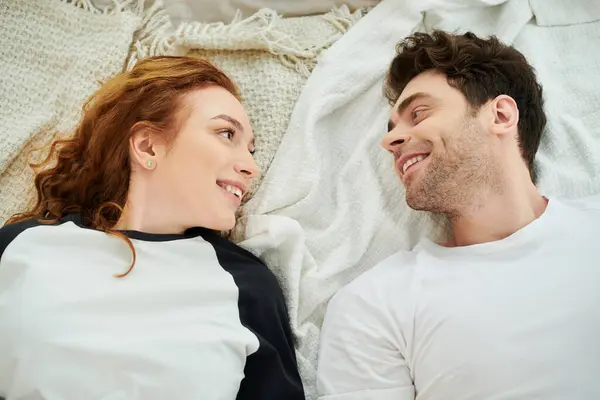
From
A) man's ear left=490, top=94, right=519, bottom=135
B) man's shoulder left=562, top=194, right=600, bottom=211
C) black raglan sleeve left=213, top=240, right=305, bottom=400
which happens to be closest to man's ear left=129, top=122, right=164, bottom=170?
black raglan sleeve left=213, top=240, right=305, bottom=400

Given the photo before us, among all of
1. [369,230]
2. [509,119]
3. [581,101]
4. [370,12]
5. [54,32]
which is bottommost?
[369,230]

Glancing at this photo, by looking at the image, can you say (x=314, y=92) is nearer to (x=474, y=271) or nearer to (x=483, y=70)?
(x=483, y=70)

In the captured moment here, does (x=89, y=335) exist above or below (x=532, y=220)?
above

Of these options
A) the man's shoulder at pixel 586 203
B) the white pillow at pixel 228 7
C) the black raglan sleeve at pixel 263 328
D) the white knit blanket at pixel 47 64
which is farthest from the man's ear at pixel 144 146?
the man's shoulder at pixel 586 203

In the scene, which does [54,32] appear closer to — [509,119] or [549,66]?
[509,119]

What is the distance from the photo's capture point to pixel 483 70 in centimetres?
160

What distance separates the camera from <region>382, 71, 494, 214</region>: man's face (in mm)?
1448

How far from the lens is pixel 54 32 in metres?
1.80

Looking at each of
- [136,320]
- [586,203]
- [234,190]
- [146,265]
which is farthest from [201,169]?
[586,203]

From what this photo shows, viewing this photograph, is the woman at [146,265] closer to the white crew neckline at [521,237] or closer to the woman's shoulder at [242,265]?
the woman's shoulder at [242,265]

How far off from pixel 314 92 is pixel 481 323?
0.81 meters

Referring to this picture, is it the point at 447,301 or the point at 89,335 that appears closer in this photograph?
the point at 89,335

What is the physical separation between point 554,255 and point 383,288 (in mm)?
397

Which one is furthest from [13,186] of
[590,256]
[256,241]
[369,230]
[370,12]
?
[590,256]
